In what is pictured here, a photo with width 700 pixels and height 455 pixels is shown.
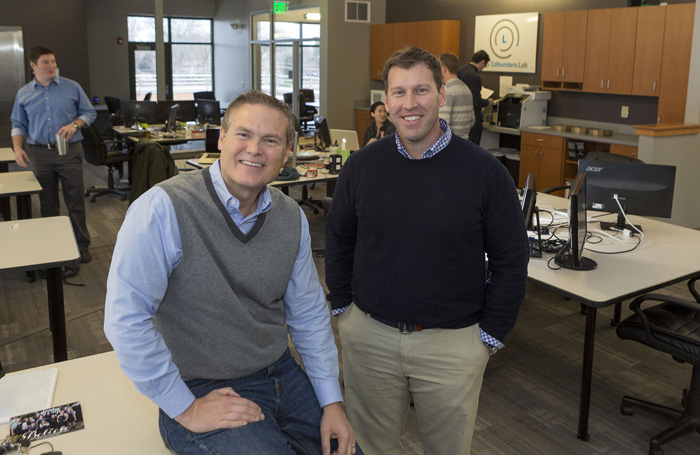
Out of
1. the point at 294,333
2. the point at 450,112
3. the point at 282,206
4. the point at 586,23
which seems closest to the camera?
the point at 282,206

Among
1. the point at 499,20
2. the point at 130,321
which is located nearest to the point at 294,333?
the point at 130,321

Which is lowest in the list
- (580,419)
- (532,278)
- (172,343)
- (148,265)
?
(580,419)

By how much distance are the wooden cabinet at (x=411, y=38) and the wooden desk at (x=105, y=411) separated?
8030 mm

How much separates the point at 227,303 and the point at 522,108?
706cm

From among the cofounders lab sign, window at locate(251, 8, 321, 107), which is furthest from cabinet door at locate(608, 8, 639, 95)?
window at locate(251, 8, 321, 107)

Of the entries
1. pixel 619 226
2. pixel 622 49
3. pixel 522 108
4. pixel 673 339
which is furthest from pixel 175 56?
pixel 673 339

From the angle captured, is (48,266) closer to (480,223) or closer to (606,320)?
(480,223)

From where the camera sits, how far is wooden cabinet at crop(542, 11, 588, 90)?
743 cm

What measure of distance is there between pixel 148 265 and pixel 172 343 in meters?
0.23

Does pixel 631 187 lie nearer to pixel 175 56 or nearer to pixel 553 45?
pixel 553 45

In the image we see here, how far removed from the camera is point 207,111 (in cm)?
853

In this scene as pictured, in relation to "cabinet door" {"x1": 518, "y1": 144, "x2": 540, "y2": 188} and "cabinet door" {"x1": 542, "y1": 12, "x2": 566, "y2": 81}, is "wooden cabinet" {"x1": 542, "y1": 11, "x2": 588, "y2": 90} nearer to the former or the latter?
"cabinet door" {"x1": 542, "y1": 12, "x2": 566, "y2": 81}

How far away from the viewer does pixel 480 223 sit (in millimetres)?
1866

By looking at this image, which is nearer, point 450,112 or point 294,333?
point 294,333
